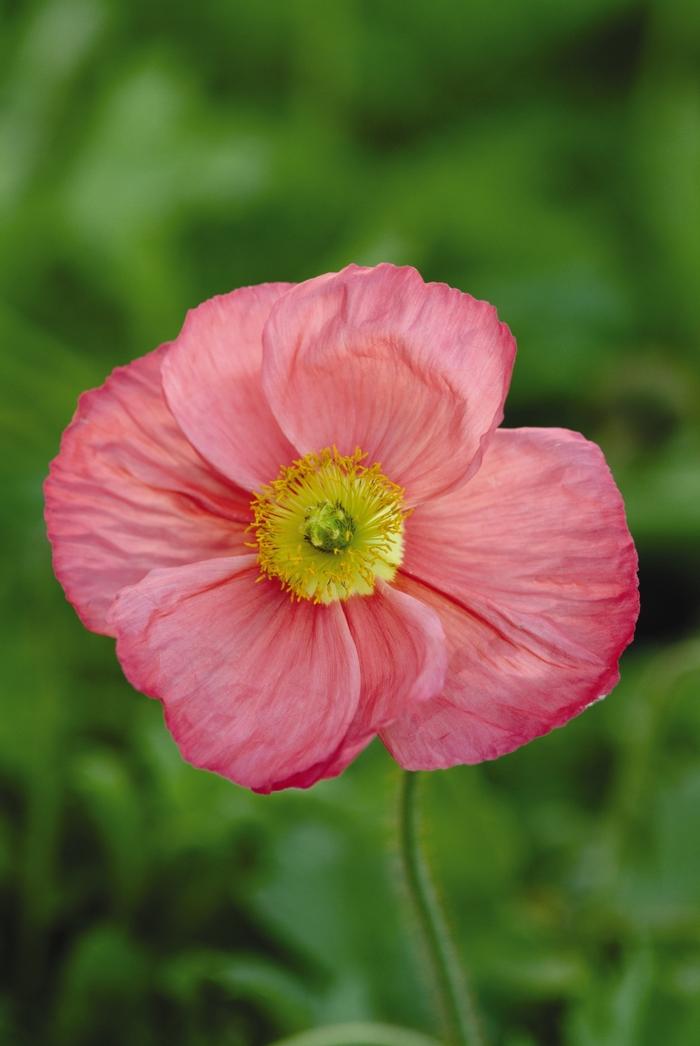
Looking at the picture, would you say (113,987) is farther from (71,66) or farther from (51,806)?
(71,66)

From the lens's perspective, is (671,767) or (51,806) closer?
(51,806)

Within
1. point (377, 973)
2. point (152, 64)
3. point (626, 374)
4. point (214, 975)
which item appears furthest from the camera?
point (152, 64)

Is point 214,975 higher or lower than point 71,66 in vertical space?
lower

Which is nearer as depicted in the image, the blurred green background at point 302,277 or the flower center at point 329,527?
the flower center at point 329,527

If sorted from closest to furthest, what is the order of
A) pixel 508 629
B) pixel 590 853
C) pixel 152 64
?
pixel 508 629, pixel 590 853, pixel 152 64

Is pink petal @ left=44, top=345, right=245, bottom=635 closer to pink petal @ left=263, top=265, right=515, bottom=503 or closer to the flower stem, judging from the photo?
pink petal @ left=263, top=265, right=515, bottom=503

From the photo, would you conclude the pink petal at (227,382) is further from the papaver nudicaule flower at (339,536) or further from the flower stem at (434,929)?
the flower stem at (434,929)

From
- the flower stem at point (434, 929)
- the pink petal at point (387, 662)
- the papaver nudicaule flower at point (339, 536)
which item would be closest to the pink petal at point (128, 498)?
the papaver nudicaule flower at point (339, 536)

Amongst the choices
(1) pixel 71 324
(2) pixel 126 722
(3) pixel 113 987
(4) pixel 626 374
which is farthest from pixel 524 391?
(3) pixel 113 987
